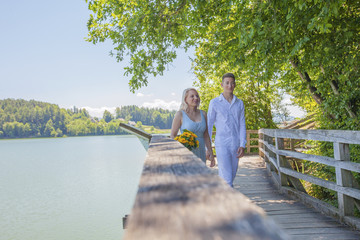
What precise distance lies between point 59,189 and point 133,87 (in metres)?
29.0

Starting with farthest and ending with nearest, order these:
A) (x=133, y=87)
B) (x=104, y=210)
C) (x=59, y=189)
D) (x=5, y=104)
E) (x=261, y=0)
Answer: (x=5, y=104), (x=59, y=189), (x=104, y=210), (x=133, y=87), (x=261, y=0)

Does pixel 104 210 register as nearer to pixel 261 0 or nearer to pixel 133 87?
pixel 133 87

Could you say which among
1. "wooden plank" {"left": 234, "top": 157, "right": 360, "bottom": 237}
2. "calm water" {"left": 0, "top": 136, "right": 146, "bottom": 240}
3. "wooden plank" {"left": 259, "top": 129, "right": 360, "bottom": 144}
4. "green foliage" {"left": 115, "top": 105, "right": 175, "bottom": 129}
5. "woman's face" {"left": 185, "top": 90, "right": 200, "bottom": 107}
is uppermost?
"green foliage" {"left": 115, "top": 105, "right": 175, "bottom": 129}

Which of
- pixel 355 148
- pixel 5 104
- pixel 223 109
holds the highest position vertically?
pixel 5 104

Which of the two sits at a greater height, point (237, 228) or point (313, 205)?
point (237, 228)

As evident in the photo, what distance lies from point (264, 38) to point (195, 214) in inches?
232

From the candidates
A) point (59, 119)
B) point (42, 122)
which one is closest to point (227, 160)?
point (42, 122)

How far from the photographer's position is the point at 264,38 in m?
6.07

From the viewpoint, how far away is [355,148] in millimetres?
6449

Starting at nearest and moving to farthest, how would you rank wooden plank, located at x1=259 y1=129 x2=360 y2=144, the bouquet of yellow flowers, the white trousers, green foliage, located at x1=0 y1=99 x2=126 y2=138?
wooden plank, located at x1=259 y1=129 x2=360 y2=144, the bouquet of yellow flowers, the white trousers, green foliage, located at x1=0 y1=99 x2=126 y2=138

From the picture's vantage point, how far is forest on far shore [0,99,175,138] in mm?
162500

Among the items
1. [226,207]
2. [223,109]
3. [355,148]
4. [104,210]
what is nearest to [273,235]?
[226,207]

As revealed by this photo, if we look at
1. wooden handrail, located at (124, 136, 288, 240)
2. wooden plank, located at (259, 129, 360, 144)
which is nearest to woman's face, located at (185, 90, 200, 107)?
wooden plank, located at (259, 129, 360, 144)

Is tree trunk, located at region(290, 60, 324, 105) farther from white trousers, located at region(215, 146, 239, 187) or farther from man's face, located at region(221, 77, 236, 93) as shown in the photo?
white trousers, located at region(215, 146, 239, 187)
